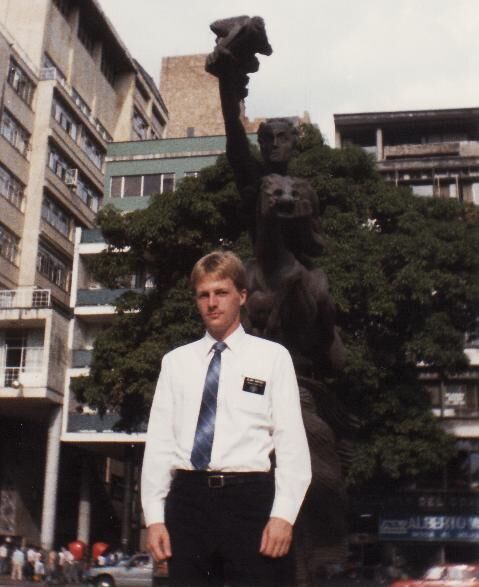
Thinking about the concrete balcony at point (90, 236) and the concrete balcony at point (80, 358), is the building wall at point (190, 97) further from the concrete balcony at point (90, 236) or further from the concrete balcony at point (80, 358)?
the concrete balcony at point (80, 358)

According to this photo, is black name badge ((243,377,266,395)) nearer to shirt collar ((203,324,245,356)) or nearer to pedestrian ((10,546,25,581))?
shirt collar ((203,324,245,356))

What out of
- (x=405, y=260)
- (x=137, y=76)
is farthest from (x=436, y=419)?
(x=137, y=76)

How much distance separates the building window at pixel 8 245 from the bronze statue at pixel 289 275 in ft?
101

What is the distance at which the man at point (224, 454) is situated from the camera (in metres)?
3.01

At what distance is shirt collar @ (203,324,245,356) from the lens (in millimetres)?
3283

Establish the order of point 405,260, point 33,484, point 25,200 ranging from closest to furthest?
point 405,260 → point 33,484 → point 25,200

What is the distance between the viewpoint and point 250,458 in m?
3.10

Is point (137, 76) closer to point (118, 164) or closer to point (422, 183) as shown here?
point (118, 164)

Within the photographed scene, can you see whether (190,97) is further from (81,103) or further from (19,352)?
(19,352)

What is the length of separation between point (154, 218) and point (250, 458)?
650 inches

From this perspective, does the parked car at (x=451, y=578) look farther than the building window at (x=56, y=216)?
No

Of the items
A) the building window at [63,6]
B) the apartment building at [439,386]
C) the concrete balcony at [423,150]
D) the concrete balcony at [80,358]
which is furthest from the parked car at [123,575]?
the building window at [63,6]

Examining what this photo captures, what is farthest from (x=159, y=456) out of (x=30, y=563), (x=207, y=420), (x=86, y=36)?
(x=86, y=36)

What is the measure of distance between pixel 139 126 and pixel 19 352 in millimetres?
20310
